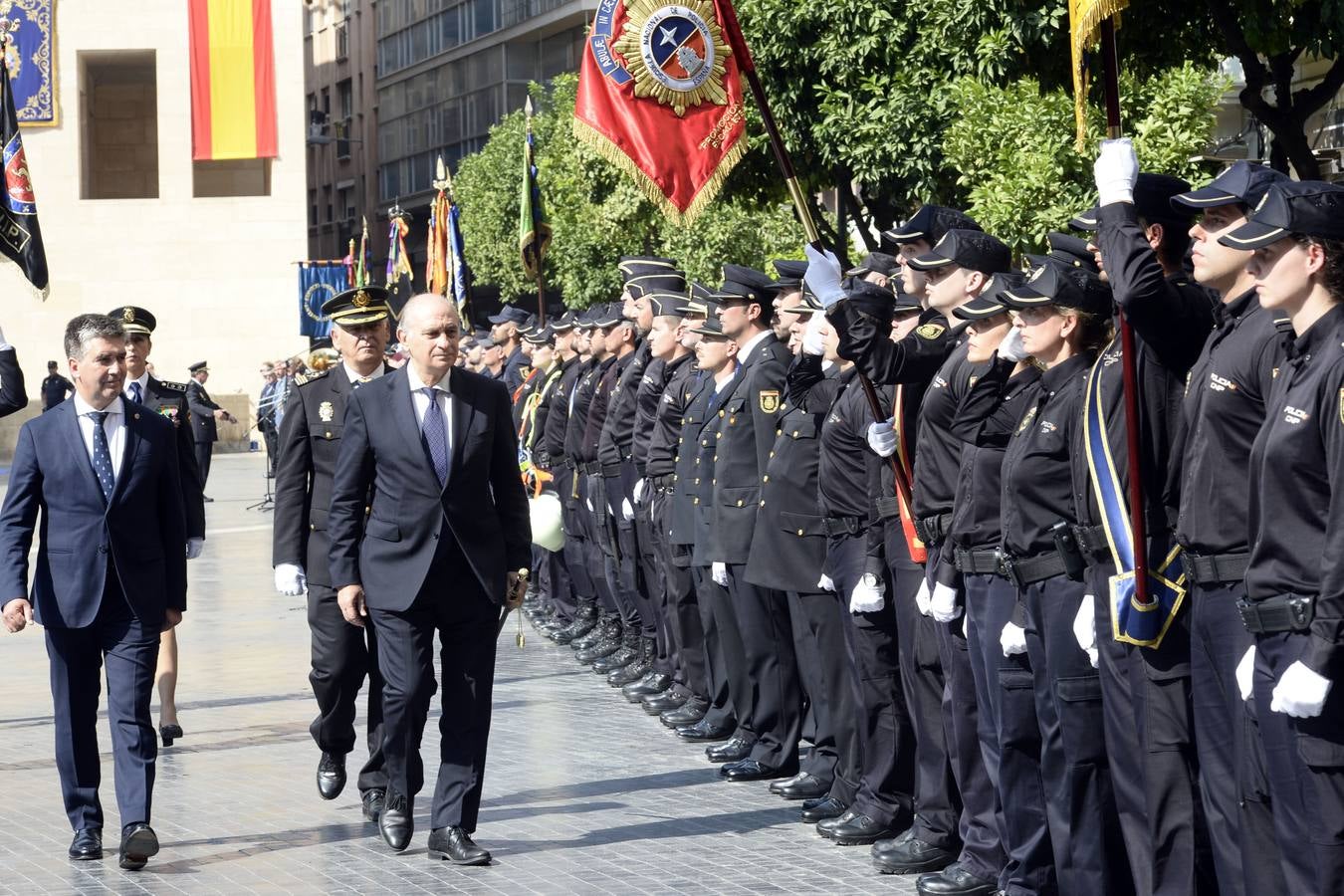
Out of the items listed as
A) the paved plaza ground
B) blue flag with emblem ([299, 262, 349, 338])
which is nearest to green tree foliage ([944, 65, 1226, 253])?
the paved plaza ground

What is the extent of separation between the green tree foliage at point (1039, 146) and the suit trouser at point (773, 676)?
10.7m

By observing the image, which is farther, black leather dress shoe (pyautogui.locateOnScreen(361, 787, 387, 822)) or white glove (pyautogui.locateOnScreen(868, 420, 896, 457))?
black leather dress shoe (pyautogui.locateOnScreen(361, 787, 387, 822))

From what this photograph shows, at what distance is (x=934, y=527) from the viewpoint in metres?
7.04

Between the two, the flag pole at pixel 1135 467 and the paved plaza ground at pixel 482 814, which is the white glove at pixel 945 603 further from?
the flag pole at pixel 1135 467

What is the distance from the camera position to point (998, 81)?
44.7 ft

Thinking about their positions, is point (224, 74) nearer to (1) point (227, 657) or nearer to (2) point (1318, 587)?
(1) point (227, 657)

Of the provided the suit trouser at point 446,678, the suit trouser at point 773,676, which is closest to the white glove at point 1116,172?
the suit trouser at point 446,678

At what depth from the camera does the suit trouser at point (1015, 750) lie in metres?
6.44

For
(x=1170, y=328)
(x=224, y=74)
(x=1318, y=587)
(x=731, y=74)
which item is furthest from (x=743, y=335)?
(x=224, y=74)

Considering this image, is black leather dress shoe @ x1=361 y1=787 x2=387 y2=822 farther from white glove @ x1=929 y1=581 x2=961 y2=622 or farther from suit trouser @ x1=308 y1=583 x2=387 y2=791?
white glove @ x1=929 y1=581 x2=961 y2=622

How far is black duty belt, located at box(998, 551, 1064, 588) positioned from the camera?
6.08 m

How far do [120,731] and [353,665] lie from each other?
1160mm

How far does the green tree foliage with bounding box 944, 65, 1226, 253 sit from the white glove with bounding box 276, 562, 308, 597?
12202mm

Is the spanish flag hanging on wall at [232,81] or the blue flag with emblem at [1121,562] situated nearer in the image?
the blue flag with emblem at [1121,562]
